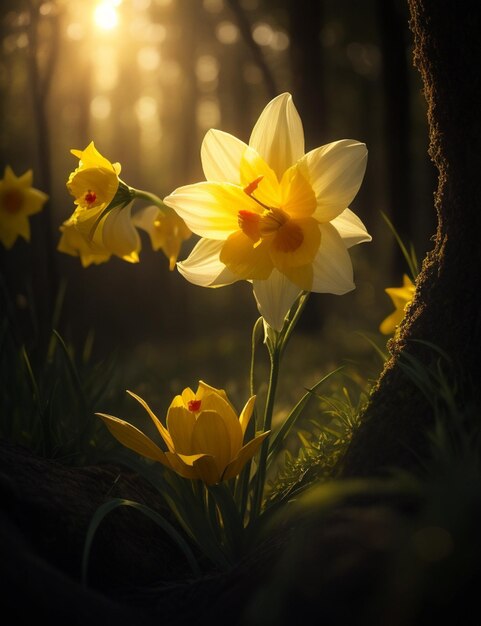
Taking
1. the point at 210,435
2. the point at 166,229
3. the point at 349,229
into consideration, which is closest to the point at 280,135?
the point at 349,229

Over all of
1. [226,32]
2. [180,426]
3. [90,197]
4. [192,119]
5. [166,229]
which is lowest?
[180,426]

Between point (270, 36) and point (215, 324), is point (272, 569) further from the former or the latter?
point (270, 36)

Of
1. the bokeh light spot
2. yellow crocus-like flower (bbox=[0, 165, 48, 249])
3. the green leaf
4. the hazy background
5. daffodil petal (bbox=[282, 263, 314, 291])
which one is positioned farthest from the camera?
the bokeh light spot

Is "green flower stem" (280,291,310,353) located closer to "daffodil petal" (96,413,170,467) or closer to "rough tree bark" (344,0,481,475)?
"rough tree bark" (344,0,481,475)

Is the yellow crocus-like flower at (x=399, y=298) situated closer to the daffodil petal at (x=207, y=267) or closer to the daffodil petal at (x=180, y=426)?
the daffodil petal at (x=207, y=267)

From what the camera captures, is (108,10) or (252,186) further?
(108,10)

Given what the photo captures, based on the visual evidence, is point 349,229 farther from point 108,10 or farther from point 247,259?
point 108,10

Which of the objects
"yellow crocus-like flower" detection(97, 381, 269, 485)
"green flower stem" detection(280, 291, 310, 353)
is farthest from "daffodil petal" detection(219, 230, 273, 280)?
"yellow crocus-like flower" detection(97, 381, 269, 485)
